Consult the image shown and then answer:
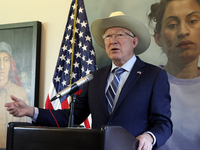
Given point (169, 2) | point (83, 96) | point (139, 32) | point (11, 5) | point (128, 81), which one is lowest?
point (83, 96)

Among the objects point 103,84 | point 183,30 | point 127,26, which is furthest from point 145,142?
point 183,30

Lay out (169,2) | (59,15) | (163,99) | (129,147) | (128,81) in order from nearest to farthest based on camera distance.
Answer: (129,147)
(163,99)
(128,81)
(169,2)
(59,15)

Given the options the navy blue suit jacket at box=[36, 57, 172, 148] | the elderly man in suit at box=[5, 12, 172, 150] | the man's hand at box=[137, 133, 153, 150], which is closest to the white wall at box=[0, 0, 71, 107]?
the elderly man in suit at box=[5, 12, 172, 150]

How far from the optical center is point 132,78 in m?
1.88

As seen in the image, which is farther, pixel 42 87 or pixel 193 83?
pixel 42 87

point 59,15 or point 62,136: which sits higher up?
point 59,15

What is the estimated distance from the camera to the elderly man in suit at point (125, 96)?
167 cm

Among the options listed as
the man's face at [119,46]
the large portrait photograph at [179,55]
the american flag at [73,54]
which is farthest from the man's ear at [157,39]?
the american flag at [73,54]

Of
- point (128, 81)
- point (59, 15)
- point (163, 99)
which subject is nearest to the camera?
point (163, 99)

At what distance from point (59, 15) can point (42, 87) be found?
37.9 inches

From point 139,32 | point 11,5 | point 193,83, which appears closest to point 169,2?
point 139,32

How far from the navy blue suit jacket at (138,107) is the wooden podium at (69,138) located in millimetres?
459

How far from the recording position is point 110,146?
106 cm

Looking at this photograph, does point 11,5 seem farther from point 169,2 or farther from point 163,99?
point 163,99
